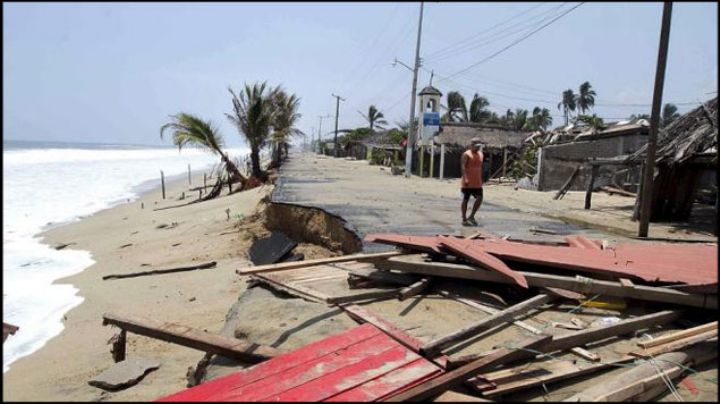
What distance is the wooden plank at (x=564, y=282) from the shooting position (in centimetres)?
444

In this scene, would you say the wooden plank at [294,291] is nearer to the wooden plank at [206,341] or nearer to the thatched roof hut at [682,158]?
the wooden plank at [206,341]

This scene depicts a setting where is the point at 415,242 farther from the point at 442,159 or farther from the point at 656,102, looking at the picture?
the point at 442,159

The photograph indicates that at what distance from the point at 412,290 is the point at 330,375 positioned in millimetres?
2058

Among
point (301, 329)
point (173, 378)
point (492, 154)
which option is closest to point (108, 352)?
point (173, 378)

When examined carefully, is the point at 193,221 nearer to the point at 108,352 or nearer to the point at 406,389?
the point at 108,352

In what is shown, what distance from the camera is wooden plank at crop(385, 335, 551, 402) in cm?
319

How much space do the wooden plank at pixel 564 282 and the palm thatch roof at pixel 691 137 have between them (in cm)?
773

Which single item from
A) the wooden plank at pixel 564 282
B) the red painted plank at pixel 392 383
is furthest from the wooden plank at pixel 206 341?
the wooden plank at pixel 564 282

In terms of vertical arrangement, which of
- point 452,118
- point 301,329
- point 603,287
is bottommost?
point 301,329

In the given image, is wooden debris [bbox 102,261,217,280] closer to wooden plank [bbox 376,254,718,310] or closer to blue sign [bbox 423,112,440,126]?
wooden plank [bbox 376,254,718,310]

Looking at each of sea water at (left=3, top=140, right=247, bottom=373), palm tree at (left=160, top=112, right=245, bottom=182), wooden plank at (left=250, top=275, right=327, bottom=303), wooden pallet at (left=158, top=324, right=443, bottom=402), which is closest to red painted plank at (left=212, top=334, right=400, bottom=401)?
wooden pallet at (left=158, top=324, right=443, bottom=402)

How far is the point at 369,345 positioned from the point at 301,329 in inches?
35.1

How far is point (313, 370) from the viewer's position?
3.38 m

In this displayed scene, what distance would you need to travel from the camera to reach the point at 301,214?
35.5 feet
